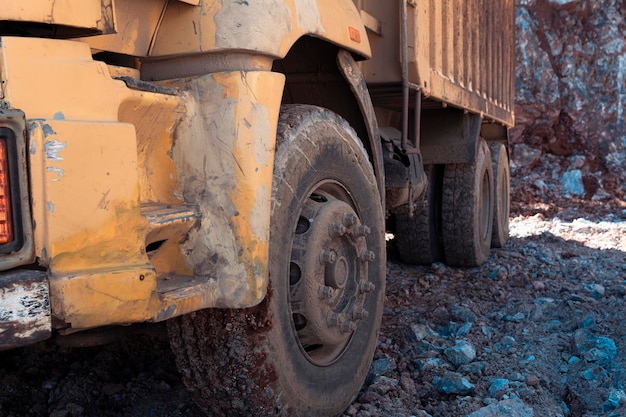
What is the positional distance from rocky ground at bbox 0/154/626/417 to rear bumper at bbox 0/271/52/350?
0.68 m

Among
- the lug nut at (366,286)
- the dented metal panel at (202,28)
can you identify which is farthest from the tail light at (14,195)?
the lug nut at (366,286)

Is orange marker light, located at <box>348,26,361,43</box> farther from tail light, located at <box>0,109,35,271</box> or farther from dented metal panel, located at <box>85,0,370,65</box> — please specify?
tail light, located at <box>0,109,35,271</box>

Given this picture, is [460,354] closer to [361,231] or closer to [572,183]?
[361,231]

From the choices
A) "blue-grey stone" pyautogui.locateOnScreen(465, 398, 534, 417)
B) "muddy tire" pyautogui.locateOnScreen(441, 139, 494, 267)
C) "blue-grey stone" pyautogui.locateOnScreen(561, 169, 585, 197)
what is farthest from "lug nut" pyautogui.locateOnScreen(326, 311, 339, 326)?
"blue-grey stone" pyautogui.locateOnScreen(561, 169, 585, 197)

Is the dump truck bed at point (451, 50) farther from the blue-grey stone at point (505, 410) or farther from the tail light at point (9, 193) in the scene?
the tail light at point (9, 193)

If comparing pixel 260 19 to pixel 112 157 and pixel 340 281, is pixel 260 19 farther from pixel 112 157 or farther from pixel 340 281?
pixel 340 281

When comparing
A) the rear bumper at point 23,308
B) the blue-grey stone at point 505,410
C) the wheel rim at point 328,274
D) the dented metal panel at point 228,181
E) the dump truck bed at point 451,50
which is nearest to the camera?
the rear bumper at point 23,308

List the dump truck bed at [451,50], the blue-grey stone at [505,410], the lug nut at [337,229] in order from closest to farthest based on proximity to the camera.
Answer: the lug nut at [337,229]
the blue-grey stone at [505,410]
the dump truck bed at [451,50]

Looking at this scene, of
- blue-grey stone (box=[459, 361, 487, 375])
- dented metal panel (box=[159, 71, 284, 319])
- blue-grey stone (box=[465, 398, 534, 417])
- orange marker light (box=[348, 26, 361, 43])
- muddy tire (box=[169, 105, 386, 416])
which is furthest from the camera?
blue-grey stone (box=[459, 361, 487, 375])

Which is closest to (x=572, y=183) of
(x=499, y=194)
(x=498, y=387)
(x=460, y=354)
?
(x=499, y=194)

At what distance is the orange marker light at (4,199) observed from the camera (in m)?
1.33

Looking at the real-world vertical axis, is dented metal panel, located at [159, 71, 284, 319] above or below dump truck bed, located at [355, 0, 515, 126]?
below

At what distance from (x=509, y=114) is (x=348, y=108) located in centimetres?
450

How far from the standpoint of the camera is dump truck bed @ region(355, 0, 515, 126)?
329 centimetres
